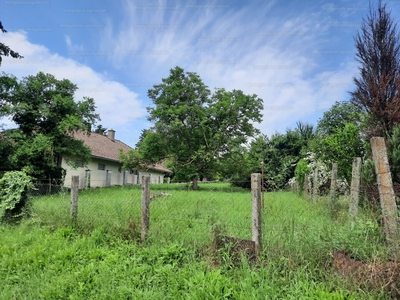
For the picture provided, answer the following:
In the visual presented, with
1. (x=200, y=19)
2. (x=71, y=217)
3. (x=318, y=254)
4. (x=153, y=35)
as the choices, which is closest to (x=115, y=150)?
(x=153, y=35)

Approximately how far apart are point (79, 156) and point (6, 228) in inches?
447

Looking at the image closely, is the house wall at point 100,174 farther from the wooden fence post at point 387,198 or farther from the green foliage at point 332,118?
the green foliage at point 332,118

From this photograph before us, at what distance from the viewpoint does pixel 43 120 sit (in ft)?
49.7

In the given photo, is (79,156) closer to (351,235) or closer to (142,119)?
(142,119)

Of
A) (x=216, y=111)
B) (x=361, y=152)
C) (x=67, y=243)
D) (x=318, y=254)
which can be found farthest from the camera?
(x=216, y=111)

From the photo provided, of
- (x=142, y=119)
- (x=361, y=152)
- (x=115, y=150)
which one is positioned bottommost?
(x=361, y=152)

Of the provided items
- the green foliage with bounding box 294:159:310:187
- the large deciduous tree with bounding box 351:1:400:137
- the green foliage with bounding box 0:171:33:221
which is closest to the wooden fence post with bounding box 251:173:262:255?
the large deciduous tree with bounding box 351:1:400:137

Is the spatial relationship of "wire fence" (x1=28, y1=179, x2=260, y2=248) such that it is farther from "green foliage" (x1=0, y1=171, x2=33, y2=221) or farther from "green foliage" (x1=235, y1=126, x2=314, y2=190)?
"green foliage" (x1=235, y1=126, x2=314, y2=190)

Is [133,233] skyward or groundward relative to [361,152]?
groundward

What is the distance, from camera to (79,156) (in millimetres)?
16109

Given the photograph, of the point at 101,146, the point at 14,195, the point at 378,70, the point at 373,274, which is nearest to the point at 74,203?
the point at 14,195

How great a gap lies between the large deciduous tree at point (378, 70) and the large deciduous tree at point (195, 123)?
528 inches

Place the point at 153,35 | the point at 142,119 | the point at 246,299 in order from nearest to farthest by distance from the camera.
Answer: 1. the point at 246,299
2. the point at 153,35
3. the point at 142,119

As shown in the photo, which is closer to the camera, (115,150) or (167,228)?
(167,228)
